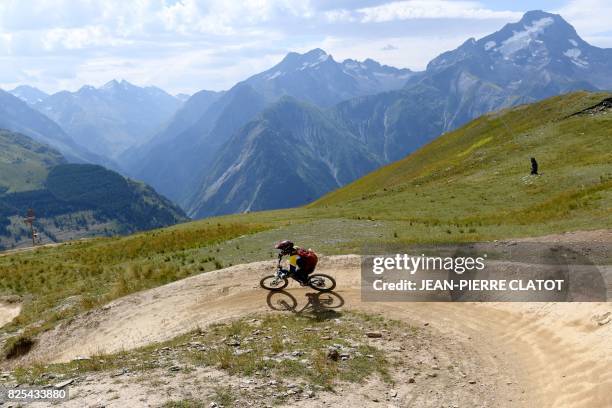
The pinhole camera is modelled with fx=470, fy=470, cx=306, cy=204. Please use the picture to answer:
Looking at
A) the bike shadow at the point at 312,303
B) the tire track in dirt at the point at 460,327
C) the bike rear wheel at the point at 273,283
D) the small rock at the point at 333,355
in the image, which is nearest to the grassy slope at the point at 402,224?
the tire track in dirt at the point at 460,327

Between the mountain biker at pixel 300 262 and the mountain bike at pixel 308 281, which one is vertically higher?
the mountain biker at pixel 300 262

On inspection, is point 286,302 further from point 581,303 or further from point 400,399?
point 581,303

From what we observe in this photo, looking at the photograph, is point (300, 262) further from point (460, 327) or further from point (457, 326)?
point (460, 327)

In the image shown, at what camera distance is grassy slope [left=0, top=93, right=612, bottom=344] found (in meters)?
31.2

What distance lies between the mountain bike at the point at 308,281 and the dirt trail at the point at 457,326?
2.09 feet

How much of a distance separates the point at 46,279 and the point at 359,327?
96.4ft

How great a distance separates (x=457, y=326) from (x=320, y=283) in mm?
7382

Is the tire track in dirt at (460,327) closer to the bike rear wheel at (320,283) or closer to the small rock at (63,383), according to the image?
the bike rear wheel at (320,283)

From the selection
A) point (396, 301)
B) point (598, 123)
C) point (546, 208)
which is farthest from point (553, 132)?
point (396, 301)

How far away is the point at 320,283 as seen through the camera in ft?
79.9

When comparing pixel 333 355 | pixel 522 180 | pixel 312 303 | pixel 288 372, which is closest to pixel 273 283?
pixel 312 303

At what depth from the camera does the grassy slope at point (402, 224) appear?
103ft

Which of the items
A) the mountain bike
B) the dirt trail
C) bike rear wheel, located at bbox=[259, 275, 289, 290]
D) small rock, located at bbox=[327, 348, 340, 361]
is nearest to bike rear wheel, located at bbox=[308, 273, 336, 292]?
the mountain bike

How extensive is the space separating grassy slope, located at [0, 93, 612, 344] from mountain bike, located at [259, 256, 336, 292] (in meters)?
5.74
